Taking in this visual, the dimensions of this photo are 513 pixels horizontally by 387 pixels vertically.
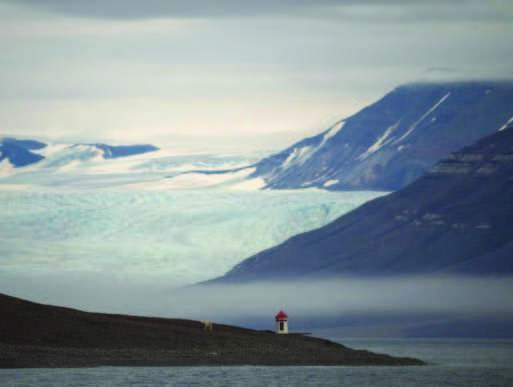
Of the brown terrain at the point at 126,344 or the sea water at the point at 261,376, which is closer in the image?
the sea water at the point at 261,376

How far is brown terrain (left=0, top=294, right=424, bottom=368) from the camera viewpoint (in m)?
134

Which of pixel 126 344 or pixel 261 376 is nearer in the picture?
pixel 261 376

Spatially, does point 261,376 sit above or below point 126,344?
below

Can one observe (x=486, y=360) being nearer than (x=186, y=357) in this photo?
No

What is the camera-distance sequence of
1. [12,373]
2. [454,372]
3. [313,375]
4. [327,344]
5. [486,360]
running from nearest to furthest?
[12,373]
[313,375]
[454,372]
[327,344]
[486,360]

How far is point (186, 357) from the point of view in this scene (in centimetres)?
13938

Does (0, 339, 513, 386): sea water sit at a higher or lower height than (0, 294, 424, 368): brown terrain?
lower

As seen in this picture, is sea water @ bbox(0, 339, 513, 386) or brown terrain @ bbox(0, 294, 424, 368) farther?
brown terrain @ bbox(0, 294, 424, 368)

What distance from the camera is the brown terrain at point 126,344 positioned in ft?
438

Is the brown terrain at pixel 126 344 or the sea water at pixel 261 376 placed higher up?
the brown terrain at pixel 126 344

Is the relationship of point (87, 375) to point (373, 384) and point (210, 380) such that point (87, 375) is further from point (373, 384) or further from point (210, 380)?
point (373, 384)

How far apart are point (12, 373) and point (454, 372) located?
35987mm

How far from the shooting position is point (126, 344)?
14100 cm

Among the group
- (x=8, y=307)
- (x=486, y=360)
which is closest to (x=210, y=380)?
(x=8, y=307)
